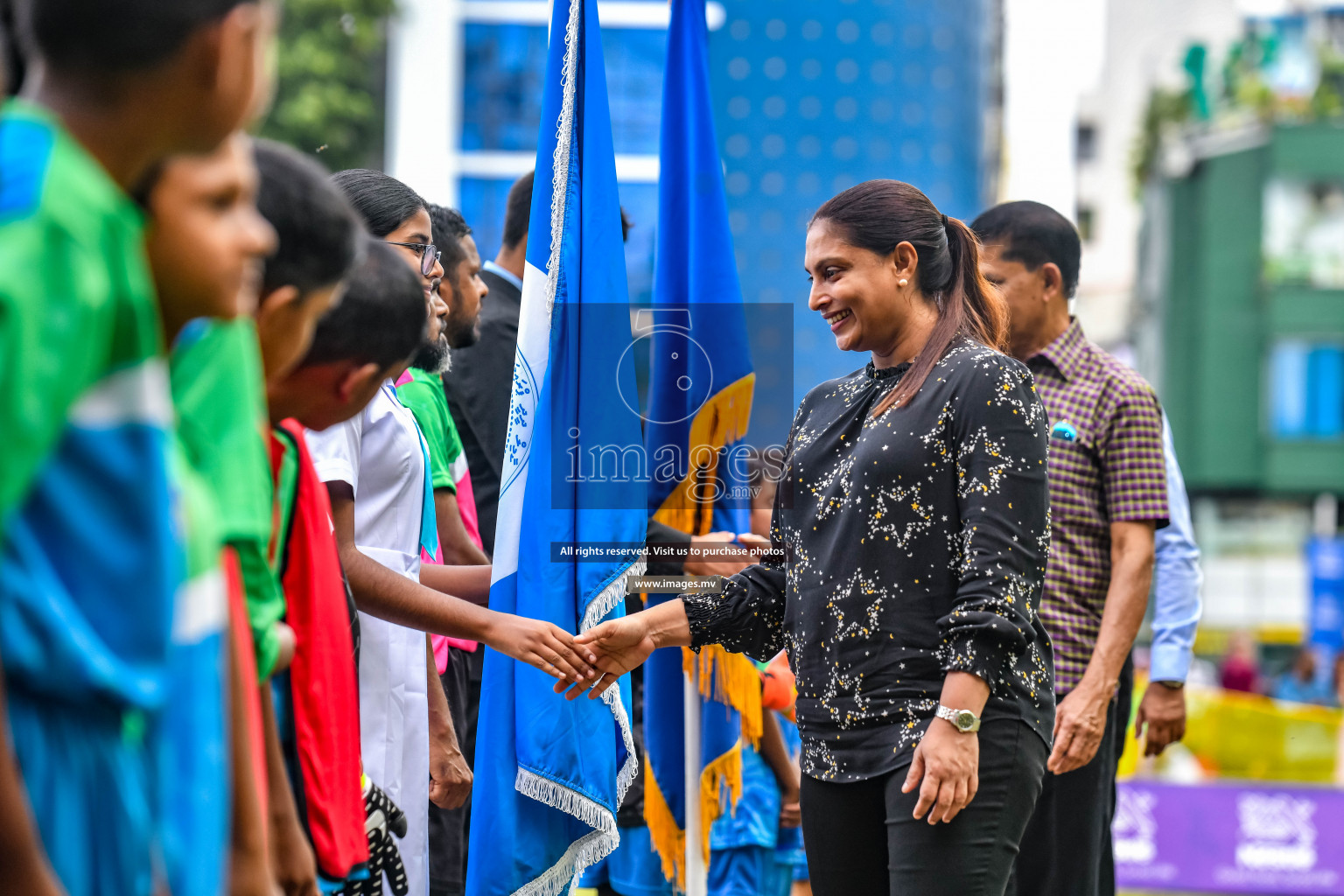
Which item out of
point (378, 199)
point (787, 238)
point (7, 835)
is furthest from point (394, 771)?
point (787, 238)

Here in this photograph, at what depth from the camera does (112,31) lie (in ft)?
4.11

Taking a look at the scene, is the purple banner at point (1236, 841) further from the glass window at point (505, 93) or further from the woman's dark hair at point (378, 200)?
the glass window at point (505, 93)

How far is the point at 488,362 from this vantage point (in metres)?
3.91

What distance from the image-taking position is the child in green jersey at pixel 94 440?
3.81ft

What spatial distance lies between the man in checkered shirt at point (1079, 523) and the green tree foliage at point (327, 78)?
14389mm

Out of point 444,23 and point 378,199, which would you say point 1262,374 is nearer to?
point 444,23

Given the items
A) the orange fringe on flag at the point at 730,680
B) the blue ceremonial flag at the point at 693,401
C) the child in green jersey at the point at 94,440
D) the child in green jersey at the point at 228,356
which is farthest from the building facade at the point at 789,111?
the child in green jersey at the point at 94,440

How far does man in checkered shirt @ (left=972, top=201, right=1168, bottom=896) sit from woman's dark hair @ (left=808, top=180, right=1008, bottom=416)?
0.97m

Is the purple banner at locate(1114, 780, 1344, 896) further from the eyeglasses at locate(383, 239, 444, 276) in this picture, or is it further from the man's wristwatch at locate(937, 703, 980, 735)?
the eyeglasses at locate(383, 239, 444, 276)

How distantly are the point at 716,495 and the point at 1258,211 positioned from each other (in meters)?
30.3

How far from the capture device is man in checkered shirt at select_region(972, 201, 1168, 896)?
3592 millimetres

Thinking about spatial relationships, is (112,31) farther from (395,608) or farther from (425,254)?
(425,254)

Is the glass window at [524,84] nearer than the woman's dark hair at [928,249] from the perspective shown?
No

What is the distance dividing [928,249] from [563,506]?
117 cm
